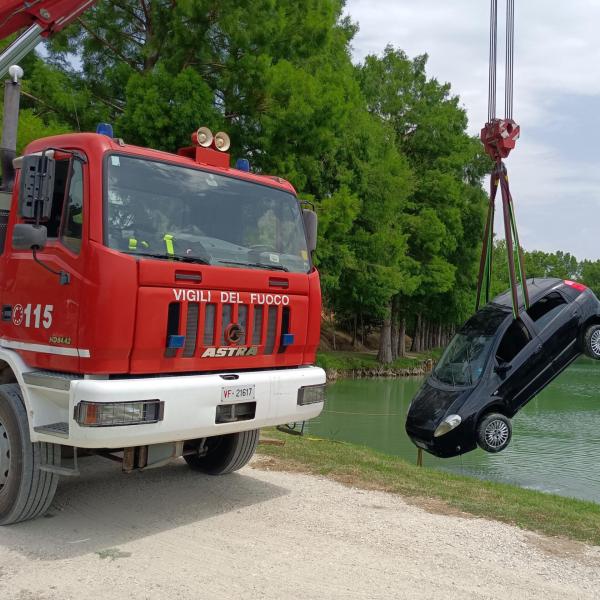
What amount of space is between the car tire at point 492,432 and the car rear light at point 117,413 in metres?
6.02

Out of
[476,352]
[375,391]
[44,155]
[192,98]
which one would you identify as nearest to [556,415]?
[375,391]

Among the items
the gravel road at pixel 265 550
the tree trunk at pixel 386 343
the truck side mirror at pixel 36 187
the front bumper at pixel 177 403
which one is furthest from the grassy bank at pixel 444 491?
the tree trunk at pixel 386 343

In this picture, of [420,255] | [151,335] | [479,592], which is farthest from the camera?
[420,255]

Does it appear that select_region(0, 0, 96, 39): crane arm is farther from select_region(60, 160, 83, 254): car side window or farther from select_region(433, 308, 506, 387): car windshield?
select_region(433, 308, 506, 387): car windshield

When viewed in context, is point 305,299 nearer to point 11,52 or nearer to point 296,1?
point 11,52

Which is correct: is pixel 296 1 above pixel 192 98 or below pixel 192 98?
above

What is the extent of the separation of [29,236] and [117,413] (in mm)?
1390

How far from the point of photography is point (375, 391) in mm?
28453

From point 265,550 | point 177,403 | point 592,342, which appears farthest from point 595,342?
point 177,403

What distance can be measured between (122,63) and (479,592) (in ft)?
57.0

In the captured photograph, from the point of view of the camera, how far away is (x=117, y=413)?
4652 millimetres

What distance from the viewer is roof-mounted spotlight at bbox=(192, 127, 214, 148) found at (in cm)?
573

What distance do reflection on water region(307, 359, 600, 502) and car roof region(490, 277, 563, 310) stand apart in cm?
316

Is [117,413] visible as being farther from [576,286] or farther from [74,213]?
[576,286]
